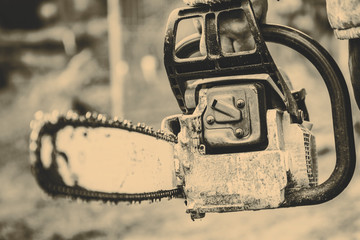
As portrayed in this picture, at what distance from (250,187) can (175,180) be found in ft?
0.70

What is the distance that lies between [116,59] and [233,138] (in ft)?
22.3

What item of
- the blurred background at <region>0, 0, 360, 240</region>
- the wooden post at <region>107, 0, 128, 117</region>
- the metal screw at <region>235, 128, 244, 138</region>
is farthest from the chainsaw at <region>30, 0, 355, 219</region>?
the wooden post at <region>107, 0, 128, 117</region>

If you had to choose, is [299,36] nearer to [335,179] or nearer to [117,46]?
[335,179]

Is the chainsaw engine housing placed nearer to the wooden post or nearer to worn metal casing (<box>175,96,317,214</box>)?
worn metal casing (<box>175,96,317,214</box>)

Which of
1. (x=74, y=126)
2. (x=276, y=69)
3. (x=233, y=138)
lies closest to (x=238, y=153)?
(x=233, y=138)

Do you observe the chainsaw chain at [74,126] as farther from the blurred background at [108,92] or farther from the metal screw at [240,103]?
the blurred background at [108,92]

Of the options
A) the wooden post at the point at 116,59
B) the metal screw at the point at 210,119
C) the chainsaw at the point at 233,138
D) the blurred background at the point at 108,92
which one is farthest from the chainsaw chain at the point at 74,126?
the wooden post at the point at 116,59

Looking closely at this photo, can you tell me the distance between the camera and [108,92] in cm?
815

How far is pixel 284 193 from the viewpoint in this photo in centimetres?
155

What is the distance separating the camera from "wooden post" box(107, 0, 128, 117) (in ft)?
26.2

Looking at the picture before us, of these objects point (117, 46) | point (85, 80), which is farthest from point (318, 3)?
point (85, 80)

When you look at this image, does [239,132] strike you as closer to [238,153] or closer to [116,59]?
[238,153]

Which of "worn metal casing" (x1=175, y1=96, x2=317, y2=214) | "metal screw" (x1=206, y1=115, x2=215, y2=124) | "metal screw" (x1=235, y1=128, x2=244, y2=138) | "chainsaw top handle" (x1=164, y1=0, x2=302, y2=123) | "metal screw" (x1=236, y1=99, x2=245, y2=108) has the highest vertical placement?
"chainsaw top handle" (x1=164, y1=0, x2=302, y2=123)

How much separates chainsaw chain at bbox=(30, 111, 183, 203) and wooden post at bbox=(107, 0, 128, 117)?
6.24m
